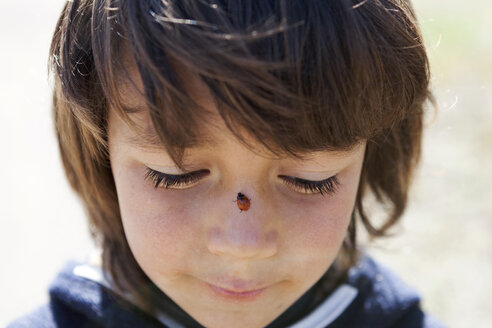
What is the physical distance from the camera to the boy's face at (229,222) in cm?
98

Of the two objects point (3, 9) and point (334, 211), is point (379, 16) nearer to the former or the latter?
point (334, 211)

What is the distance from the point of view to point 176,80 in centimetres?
92

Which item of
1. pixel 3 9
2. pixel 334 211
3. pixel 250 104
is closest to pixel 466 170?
pixel 334 211

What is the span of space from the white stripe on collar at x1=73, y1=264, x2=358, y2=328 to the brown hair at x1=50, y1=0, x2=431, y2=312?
1.09 ft

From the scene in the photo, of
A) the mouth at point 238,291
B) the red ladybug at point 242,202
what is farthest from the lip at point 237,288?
the red ladybug at point 242,202

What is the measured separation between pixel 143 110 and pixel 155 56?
3.6 inches

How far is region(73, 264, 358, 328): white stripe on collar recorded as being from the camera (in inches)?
51.7

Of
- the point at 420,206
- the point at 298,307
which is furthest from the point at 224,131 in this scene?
the point at 420,206

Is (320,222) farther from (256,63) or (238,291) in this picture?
(256,63)

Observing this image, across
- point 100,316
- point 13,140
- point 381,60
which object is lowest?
point 13,140

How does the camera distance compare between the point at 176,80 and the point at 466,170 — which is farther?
the point at 466,170

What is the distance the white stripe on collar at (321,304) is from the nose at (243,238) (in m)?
0.36

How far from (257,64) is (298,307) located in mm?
655

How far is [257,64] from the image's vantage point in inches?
34.6
